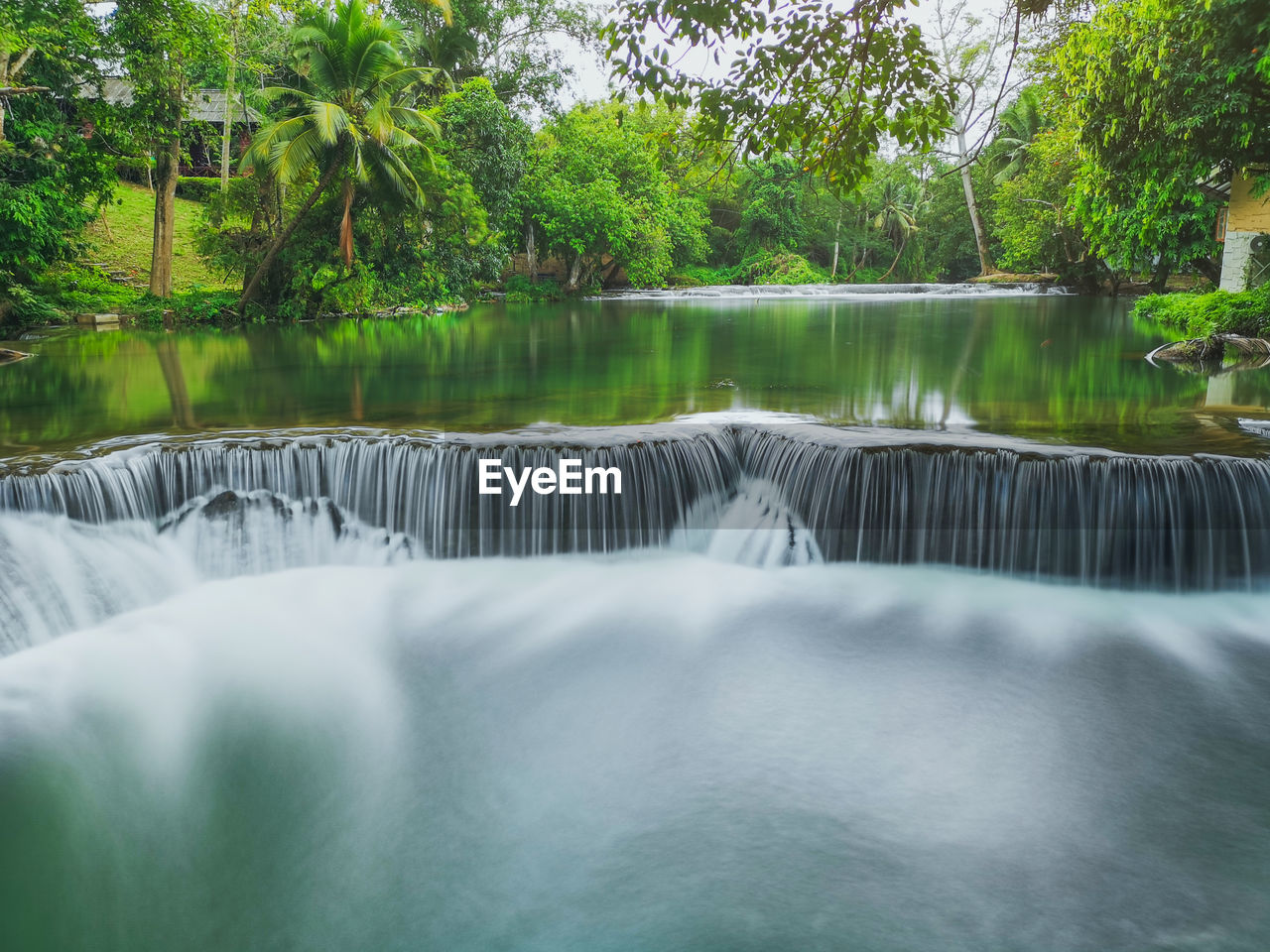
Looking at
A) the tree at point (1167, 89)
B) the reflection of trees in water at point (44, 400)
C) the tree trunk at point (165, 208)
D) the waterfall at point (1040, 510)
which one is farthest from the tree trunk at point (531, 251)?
the waterfall at point (1040, 510)

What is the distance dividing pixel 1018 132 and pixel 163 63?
34.6m

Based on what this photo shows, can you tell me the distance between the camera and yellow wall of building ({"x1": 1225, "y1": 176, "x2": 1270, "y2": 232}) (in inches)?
603

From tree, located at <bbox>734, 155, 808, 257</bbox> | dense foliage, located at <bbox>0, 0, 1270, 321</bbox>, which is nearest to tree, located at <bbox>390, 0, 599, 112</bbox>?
dense foliage, located at <bbox>0, 0, 1270, 321</bbox>

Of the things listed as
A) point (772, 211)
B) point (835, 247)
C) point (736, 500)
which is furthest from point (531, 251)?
point (736, 500)

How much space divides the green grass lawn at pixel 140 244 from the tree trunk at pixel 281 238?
224 cm

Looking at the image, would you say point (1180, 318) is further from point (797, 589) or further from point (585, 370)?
point (797, 589)

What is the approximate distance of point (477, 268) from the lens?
30.8m

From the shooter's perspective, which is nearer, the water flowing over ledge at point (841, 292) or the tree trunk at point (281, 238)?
the tree trunk at point (281, 238)

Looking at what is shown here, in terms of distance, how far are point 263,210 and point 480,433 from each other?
18742 mm

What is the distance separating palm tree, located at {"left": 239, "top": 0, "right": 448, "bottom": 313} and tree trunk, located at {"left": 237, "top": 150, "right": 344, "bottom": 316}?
0.02 metres

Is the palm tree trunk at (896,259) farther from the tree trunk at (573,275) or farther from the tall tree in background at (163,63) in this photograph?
the tall tree in background at (163,63)

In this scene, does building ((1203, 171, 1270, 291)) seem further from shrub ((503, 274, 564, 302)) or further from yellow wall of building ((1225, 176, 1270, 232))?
shrub ((503, 274, 564, 302))

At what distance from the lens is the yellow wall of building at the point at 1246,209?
50.2 feet

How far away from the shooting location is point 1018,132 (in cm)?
4081
